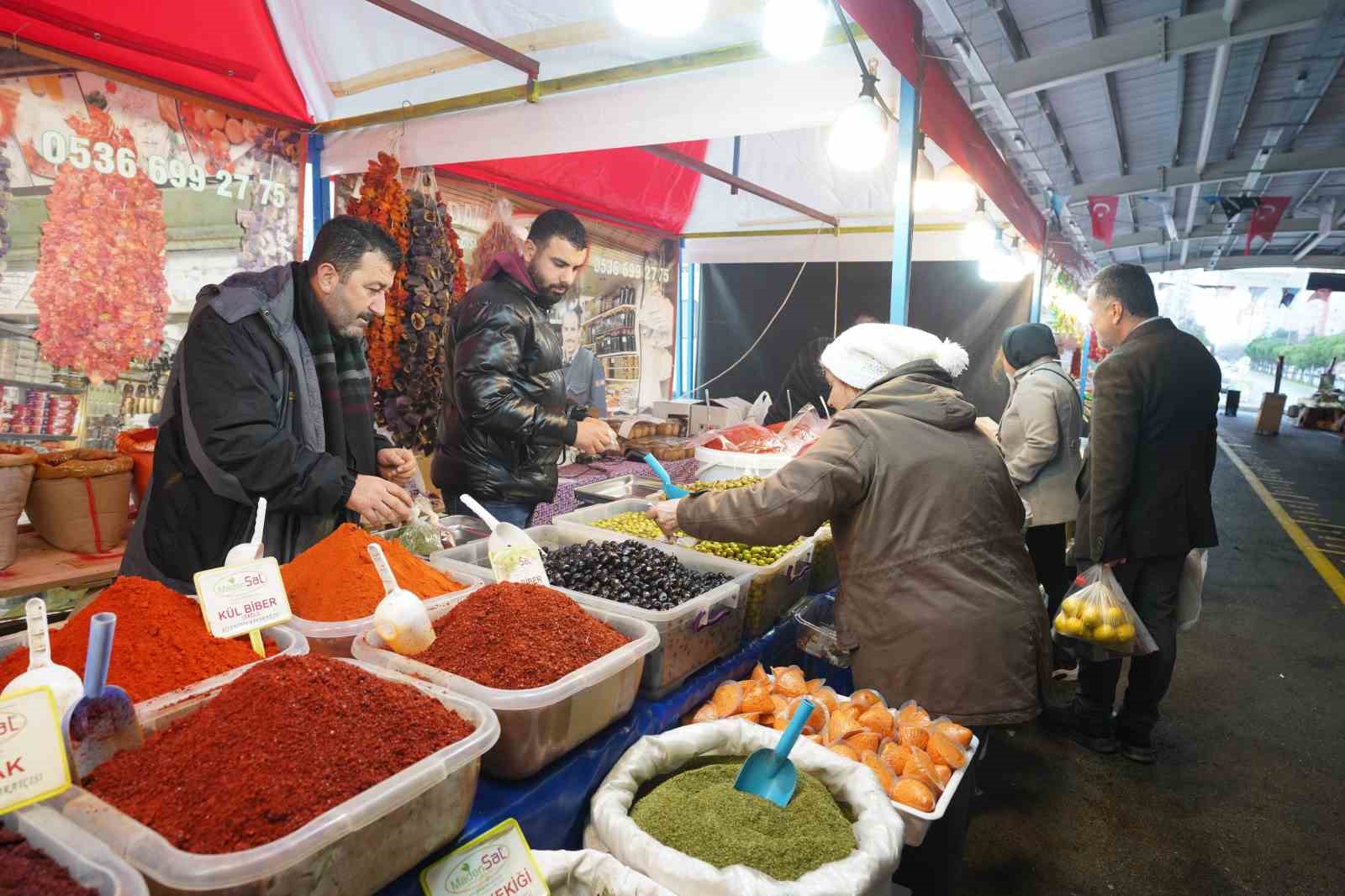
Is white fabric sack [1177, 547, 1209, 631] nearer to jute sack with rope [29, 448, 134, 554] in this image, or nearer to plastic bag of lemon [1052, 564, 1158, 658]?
plastic bag of lemon [1052, 564, 1158, 658]

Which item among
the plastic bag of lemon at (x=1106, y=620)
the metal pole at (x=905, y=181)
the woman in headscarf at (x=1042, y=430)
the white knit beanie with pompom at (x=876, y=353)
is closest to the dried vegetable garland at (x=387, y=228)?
the metal pole at (x=905, y=181)

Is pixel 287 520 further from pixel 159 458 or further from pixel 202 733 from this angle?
pixel 202 733

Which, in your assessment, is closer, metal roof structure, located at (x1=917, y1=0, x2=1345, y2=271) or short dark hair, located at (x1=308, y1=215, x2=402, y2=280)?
short dark hair, located at (x1=308, y1=215, x2=402, y2=280)

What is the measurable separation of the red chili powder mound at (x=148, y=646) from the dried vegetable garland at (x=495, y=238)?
395 cm

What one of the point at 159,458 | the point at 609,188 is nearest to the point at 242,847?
the point at 159,458

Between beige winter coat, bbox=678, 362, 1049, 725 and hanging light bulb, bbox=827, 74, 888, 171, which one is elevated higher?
hanging light bulb, bbox=827, 74, 888, 171

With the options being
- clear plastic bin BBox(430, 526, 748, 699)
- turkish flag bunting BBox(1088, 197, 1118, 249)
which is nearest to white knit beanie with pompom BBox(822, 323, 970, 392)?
clear plastic bin BBox(430, 526, 748, 699)

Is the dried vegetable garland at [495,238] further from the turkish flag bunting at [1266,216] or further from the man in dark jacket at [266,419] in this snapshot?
the turkish flag bunting at [1266,216]

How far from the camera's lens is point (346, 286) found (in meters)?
2.02

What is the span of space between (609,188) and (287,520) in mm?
4225

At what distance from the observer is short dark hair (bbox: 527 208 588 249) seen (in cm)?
267

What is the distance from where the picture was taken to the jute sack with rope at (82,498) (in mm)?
2934

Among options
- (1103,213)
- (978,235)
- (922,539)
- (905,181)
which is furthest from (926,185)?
(1103,213)

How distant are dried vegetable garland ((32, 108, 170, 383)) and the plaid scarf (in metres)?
1.75
